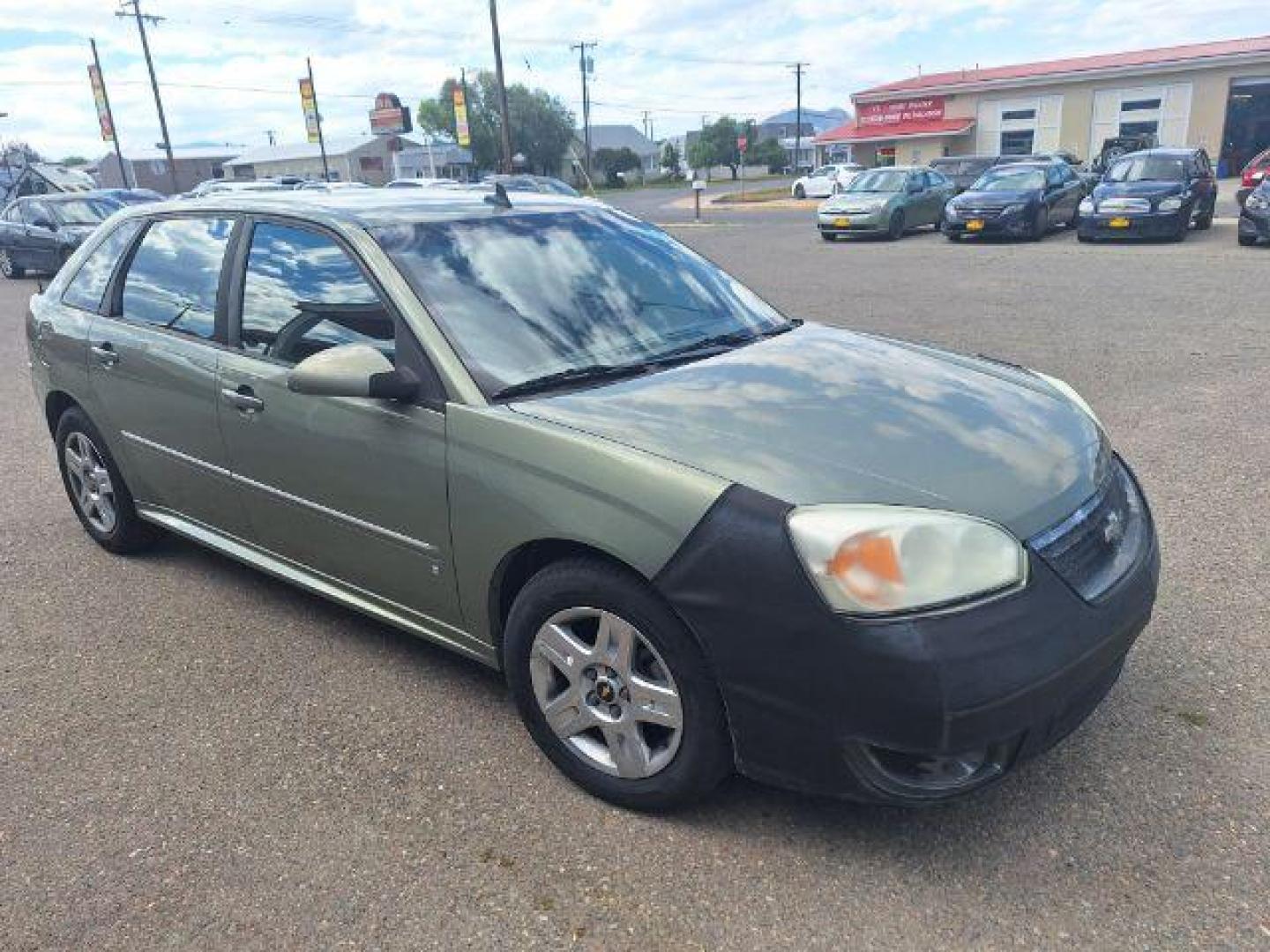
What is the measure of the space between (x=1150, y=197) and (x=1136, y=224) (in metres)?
0.47

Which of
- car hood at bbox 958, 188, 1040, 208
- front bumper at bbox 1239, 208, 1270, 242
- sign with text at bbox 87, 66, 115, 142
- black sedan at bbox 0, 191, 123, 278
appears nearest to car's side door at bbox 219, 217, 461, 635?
front bumper at bbox 1239, 208, 1270, 242

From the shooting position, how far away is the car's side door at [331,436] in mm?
2908

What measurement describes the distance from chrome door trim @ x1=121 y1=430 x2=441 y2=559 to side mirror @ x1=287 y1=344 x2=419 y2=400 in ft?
1.49

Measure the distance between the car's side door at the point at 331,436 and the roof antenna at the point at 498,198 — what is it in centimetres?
65

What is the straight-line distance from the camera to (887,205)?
19906mm

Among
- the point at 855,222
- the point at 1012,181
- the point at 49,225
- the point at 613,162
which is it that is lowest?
the point at 855,222

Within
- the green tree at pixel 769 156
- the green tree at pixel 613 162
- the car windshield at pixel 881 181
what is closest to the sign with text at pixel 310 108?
the green tree at pixel 613 162

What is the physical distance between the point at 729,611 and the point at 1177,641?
2.06m

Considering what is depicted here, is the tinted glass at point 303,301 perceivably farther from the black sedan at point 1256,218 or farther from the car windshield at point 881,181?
the car windshield at point 881,181

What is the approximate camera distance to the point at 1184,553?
13.4ft

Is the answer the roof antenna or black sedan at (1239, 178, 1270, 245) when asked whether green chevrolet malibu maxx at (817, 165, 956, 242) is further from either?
the roof antenna

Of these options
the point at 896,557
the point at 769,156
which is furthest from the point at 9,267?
the point at 769,156

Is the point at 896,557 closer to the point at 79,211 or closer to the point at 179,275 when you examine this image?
the point at 179,275

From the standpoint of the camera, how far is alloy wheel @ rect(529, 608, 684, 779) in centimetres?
249
